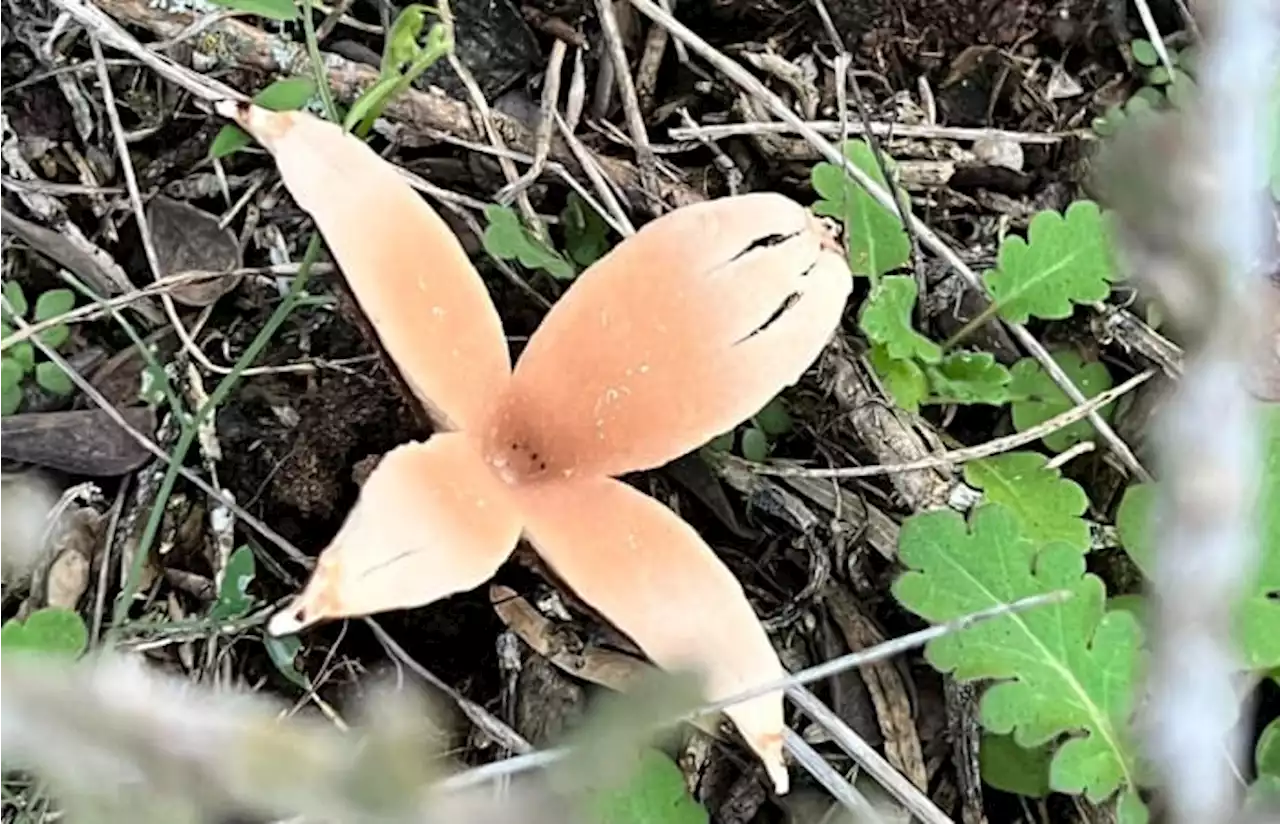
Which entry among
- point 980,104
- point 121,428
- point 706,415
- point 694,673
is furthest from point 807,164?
point 694,673

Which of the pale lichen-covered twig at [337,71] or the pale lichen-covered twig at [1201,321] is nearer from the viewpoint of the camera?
the pale lichen-covered twig at [1201,321]

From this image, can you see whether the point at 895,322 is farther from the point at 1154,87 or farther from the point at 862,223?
the point at 1154,87

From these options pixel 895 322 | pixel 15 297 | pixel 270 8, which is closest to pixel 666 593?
pixel 895 322

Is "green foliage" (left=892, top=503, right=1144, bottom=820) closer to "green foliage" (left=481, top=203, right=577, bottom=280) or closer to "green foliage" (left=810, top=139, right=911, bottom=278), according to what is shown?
"green foliage" (left=810, top=139, right=911, bottom=278)

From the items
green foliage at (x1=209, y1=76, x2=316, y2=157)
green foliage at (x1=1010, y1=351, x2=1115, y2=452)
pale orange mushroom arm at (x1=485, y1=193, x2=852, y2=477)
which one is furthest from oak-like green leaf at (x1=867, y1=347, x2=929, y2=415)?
green foliage at (x1=209, y1=76, x2=316, y2=157)

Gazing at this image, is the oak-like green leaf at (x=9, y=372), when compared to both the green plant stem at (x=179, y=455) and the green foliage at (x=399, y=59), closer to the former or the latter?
the green plant stem at (x=179, y=455)

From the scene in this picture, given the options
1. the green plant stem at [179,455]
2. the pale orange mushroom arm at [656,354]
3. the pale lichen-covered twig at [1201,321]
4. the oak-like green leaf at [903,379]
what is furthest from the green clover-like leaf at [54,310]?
the pale lichen-covered twig at [1201,321]
